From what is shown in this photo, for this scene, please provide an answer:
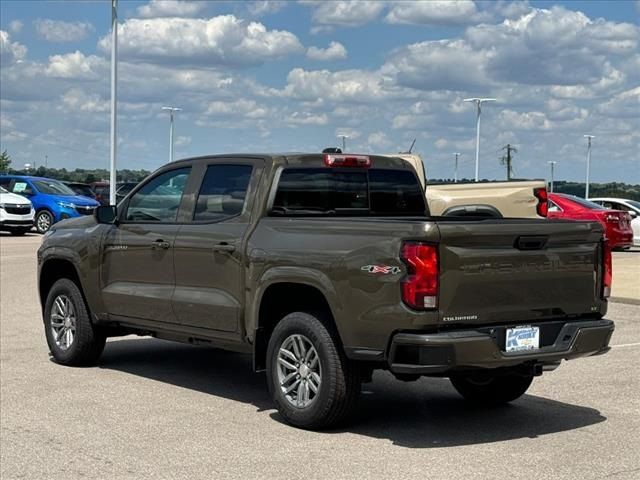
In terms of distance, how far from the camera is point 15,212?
30875 millimetres

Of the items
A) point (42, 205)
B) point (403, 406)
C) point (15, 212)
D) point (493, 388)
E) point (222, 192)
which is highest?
point (222, 192)

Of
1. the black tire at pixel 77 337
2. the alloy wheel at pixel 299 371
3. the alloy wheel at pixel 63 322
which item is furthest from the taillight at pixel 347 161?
the alloy wheel at pixel 63 322

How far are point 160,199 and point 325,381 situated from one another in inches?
111

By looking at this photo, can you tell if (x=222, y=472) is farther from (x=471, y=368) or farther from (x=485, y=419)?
(x=485, y=419)

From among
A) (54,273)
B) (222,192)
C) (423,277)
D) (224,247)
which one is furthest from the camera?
(54,273)

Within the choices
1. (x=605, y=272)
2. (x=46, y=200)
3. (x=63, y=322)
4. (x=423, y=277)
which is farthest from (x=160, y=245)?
(x=46, y=200)

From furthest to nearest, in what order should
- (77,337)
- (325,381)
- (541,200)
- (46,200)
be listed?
(46,200) → (541,200) → (77,337) → (325,381)

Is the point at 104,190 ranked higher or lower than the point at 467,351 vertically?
lower

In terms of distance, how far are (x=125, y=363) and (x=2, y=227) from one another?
22184mm

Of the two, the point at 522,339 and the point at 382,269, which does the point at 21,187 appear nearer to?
the point at 382,269

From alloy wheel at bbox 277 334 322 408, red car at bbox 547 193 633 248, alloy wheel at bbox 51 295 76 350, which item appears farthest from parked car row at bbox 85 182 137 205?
alloy wheel at bbox 277 334 322 408

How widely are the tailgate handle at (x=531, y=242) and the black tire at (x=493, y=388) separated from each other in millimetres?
1434

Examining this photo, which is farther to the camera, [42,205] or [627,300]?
[42,205]

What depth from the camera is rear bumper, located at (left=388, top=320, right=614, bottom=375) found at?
21.0 feet
